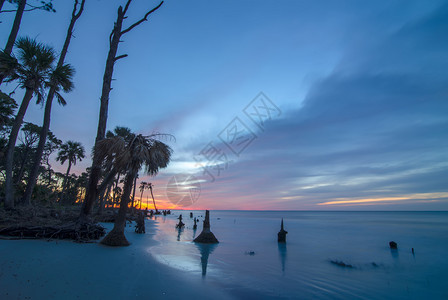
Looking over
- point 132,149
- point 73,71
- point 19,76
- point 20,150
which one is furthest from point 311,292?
point 20,150

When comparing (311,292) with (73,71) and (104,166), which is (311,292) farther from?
(73,71)

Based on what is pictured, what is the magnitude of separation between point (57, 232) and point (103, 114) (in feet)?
24.1

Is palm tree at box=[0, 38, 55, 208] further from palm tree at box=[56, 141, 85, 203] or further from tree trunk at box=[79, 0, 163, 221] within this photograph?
palm tree at box=[56, 141, 85, 203]

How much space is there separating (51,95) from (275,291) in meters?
22.2

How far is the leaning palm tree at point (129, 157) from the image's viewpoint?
11500 millimetres

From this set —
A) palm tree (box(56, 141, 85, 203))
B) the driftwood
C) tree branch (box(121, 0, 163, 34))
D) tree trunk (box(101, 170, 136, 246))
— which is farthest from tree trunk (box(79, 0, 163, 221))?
palm tree (box(56, 141, 85, 203))

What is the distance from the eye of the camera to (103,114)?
14.2m

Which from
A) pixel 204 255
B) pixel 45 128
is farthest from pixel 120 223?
pixel 45 128

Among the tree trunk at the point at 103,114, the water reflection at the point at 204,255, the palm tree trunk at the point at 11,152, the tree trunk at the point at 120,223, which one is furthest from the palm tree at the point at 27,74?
the water reflection at the point at 204,255

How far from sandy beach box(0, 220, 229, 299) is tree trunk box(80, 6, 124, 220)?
10.2 ft

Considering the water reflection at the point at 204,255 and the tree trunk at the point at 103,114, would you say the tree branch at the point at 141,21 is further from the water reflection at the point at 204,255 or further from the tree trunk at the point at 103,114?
the water reflection at the point at 204,255

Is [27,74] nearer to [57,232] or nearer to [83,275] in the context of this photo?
[57,232]

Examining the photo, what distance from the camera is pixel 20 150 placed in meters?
38.8

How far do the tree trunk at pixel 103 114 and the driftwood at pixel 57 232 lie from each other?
1007 millimetres
